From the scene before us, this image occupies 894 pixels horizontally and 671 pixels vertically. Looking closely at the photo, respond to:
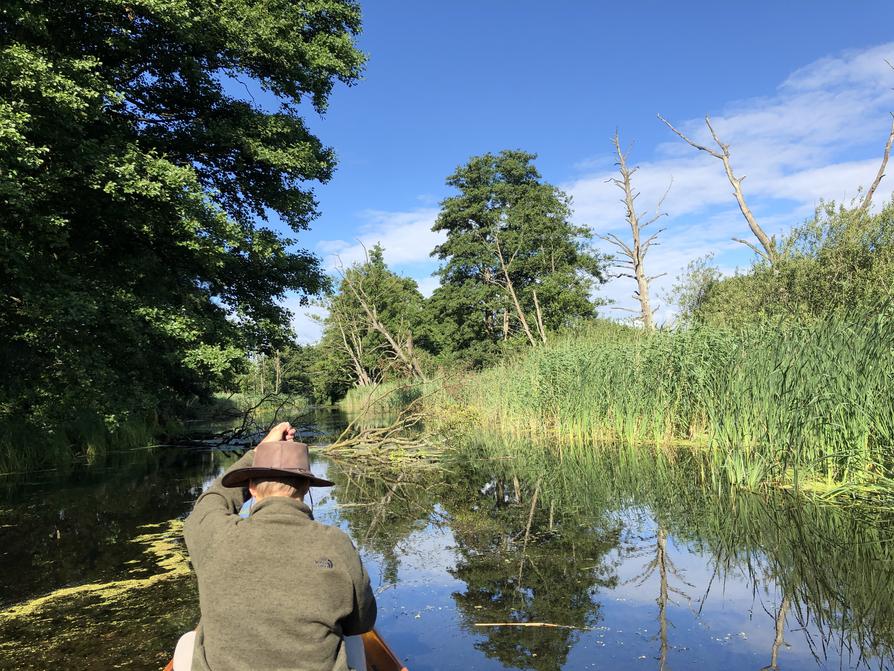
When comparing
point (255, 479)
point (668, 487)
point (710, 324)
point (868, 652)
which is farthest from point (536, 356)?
point (255, 479)

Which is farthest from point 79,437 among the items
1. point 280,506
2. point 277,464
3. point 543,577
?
point 280,506

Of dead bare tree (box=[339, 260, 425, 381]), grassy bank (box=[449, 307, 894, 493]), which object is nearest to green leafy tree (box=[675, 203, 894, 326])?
grassy bank (box=[449, 307, 894, 493])

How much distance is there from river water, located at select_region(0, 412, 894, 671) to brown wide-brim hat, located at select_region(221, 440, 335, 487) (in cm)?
210

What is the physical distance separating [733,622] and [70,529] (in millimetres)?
7295

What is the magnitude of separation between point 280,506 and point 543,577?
3576 mm

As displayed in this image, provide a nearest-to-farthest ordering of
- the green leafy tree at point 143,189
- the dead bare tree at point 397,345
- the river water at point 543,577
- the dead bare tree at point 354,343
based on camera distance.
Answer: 1. the river water at point 543,577
2. the green leafy tree at point 143,189
3. the dead bare tree at point 397,345
4. the dead bare tree at point 354,343

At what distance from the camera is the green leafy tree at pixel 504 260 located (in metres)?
32.9

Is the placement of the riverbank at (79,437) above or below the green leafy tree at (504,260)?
below

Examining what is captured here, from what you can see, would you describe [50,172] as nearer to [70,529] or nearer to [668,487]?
[70,529]

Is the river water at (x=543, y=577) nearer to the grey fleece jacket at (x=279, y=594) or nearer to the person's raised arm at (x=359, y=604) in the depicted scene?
the person's raised arm at (x=359, y=604)

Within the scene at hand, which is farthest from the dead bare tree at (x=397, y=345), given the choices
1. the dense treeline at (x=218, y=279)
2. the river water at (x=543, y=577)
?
the river water at (x=543, y=577)

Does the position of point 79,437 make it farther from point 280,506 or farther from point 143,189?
point 280,506

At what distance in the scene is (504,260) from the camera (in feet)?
111

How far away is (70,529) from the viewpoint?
7.09 m
